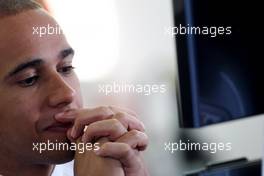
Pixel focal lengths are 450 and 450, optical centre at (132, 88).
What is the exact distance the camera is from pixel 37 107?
0.82 metres

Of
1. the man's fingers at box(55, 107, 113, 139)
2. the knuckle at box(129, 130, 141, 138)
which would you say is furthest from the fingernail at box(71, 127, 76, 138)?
the knuckle at box(129, 130, 141, 138)

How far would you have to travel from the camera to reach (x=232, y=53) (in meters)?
0.85

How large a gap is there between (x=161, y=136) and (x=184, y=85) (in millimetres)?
138

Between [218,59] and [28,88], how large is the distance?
352mm

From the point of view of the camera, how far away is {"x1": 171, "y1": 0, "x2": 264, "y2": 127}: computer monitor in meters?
0.81

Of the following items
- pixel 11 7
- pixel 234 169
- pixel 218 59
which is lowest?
pixel 234 169

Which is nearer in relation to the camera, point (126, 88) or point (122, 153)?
point (122, 153)

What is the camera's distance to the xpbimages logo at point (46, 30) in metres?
0.85

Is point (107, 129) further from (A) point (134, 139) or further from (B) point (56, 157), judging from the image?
(B) point (56, 157)

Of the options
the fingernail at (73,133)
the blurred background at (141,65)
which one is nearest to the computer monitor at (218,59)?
the blurred background at (141,65)

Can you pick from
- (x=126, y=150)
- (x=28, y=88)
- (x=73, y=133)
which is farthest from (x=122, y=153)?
(x=28, y=88)

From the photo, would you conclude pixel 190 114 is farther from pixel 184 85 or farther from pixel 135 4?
pixel 135 4

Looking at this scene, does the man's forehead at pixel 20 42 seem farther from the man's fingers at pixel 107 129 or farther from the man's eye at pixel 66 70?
the man's fingers at pixel 107 129

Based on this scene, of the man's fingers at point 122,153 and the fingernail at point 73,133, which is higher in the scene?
the fingernail at point 73,133
